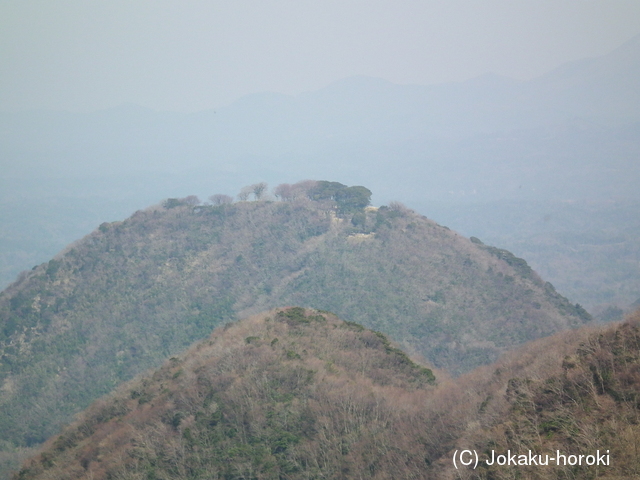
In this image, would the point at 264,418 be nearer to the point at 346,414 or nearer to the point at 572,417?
the point at 346,414

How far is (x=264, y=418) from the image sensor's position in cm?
2434

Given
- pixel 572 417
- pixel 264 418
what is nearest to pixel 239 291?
pixel 264 418

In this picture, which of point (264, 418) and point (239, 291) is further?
point (239, 291)

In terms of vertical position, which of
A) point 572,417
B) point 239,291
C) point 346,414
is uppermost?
point 572,417

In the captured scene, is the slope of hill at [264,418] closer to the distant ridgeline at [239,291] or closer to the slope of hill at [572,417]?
the slope of hill at [572,417]

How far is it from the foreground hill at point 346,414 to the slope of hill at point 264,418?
0.23 ft

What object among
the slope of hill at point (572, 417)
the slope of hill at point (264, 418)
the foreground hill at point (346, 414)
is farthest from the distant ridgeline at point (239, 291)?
the slope of hill at point (572, 417)

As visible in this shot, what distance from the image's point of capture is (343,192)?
78.9 m

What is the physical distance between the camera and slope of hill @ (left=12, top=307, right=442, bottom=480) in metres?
21.6

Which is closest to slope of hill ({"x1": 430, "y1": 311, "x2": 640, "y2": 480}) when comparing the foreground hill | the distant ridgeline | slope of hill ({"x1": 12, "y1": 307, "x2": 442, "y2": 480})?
the foreground hill

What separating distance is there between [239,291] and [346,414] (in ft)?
147

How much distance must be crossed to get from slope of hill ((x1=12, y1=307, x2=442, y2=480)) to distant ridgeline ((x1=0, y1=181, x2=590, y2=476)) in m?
20.4

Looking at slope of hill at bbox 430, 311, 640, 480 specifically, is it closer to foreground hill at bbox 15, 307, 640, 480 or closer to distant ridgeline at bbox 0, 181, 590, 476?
foreground hill at bbox 15, 307, 640, 480

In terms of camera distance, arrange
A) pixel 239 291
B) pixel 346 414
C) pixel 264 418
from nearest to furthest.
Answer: pixel 346 414 → pixel 264 418 → pixel 239 291
